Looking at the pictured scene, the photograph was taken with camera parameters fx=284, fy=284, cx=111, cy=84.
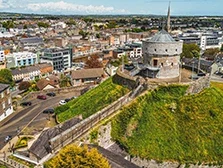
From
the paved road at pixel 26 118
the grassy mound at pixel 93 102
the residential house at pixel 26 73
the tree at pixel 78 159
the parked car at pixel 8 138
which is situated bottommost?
the residential house at pixel 26 73

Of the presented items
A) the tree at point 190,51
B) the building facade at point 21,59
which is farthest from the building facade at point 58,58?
the tree at point 190,51

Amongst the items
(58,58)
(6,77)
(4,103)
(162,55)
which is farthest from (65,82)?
(162,55)

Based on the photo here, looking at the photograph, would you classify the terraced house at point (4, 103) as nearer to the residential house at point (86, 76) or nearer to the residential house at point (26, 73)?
the residential house at point (86, 76)

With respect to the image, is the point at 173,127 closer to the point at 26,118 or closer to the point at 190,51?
the point at 26,118

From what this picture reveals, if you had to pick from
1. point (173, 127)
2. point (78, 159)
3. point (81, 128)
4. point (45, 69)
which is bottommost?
point (45, 69)

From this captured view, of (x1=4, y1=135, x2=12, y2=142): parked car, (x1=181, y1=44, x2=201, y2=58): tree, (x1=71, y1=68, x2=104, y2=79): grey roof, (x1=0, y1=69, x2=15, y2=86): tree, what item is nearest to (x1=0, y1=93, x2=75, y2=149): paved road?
(x1=4, y1=135, x2=12, y2=142): parked car

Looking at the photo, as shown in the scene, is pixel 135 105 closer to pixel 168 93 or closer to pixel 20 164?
pixel 168 93
